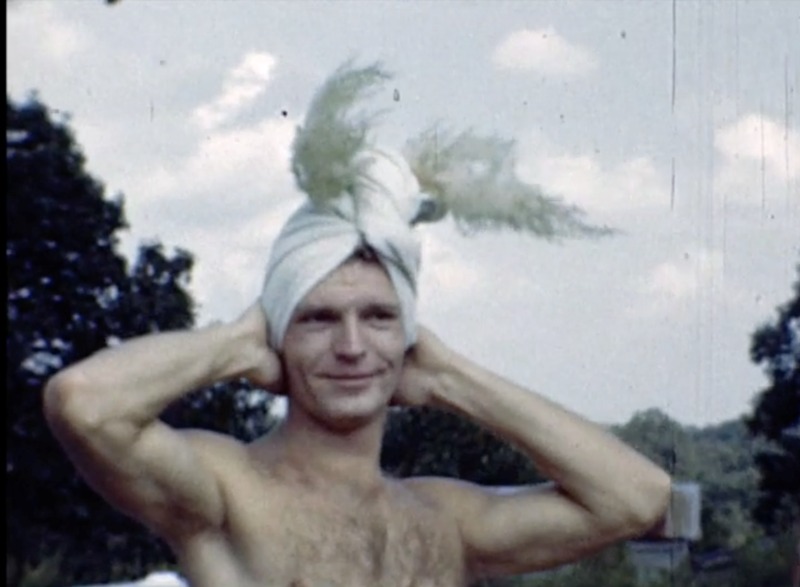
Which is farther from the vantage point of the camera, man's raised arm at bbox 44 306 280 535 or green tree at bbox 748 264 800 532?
green tree at bbox 748 264 800 532

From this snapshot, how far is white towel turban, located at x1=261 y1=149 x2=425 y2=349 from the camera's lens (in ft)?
9.78

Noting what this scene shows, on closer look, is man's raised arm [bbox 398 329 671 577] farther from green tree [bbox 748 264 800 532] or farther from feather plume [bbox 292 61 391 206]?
green tree [bbox 748 264 800 532]

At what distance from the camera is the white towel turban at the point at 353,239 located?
2.98 meters

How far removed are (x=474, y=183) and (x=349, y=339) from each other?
0.30 m

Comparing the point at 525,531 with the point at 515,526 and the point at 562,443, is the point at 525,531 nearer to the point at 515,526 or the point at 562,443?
the point at 515,526

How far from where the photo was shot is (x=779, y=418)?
401 cm

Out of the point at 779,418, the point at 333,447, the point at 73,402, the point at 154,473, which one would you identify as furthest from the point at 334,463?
the point at 779,418

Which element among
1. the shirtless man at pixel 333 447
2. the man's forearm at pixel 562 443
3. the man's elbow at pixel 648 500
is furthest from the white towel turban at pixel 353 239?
the man's elbow at pixel 648 500

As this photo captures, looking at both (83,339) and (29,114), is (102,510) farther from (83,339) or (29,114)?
(29,114)

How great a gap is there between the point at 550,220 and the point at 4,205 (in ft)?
2.63

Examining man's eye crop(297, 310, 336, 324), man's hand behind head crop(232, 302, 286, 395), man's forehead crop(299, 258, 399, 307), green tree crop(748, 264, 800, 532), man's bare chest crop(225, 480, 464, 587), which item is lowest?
man's bare chest crop(225, 480, 464, 587)

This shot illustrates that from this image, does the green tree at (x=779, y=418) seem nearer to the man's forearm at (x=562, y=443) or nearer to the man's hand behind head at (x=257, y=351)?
the man's forearm at (x=562, y=443)

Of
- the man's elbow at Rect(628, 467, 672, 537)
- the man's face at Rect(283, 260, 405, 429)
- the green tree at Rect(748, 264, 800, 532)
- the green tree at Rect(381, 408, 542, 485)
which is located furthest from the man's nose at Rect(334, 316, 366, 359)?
the green tree at Rect(748, 264, 800, 532)

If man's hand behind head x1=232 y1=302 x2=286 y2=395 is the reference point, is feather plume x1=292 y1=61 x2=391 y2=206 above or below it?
above
